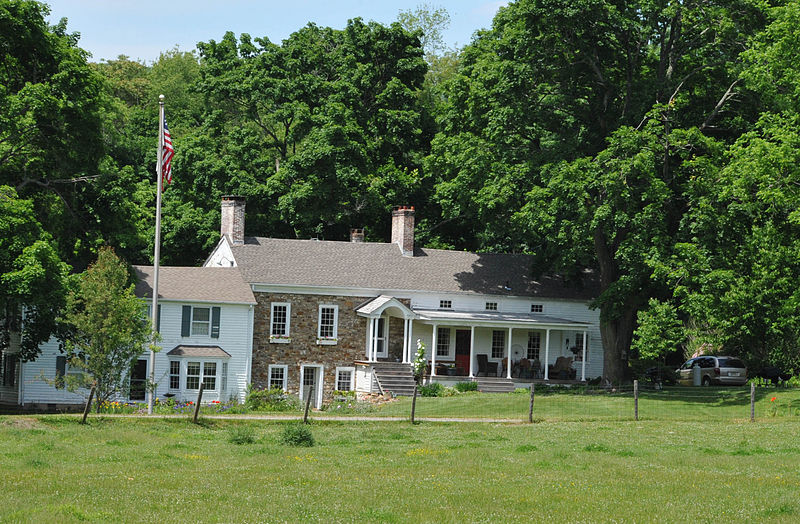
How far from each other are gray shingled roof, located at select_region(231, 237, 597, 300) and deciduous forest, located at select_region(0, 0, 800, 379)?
1643 millimetres

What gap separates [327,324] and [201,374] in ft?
21.1

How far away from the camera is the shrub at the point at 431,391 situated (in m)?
40.9

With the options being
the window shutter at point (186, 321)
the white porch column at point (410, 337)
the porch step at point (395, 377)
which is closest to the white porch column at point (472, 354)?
the white porch column at point (410, 337)

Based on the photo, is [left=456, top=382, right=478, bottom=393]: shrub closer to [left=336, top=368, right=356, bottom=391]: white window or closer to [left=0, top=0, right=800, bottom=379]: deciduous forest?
[left=336, top=368, right=356, bottom=391]: white window

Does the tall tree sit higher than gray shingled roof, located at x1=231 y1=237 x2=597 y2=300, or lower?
higher

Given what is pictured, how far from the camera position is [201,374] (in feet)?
135

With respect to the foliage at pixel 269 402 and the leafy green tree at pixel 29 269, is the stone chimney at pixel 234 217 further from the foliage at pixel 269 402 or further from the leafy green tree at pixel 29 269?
the leafy green tree at pixel 29 269

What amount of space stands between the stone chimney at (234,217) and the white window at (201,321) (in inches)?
186

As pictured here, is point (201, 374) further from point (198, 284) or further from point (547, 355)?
point (547, 355)

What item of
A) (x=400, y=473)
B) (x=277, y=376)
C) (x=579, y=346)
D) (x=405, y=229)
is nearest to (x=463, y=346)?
(x=579, y=346)

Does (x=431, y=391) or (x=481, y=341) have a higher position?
(x=481, y=341)

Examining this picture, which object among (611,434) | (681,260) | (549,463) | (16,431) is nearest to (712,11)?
(681,260)

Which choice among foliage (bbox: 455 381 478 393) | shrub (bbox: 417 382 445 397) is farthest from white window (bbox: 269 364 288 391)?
foliage (bbox: 455 381 478 393)

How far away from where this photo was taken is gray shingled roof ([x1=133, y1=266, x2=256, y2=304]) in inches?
1641
